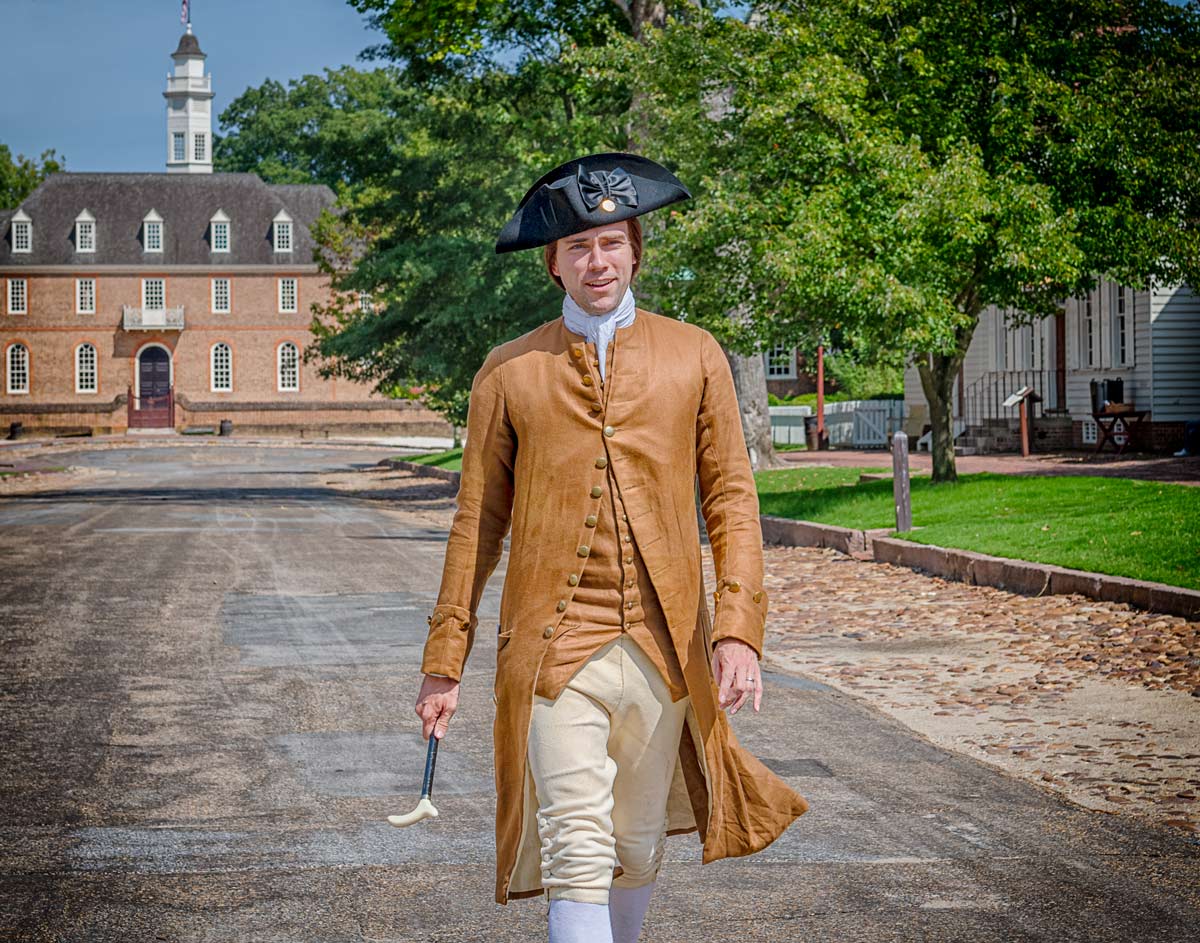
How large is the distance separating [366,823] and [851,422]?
119ft

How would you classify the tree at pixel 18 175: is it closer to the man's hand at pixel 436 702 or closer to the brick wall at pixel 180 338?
the brick wall at pixel 180 338

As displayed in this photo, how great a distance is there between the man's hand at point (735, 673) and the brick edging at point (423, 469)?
91.0 ft

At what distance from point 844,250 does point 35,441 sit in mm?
55164

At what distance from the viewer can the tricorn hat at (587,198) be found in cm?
345

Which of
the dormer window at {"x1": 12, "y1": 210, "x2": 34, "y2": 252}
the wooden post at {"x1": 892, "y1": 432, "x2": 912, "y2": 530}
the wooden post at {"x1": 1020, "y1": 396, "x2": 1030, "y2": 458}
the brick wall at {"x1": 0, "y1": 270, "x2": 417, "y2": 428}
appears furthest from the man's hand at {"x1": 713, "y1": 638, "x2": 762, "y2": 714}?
the dormer window at {"x1": 12, "y1": 210, "x2": 34, "y2": 252}

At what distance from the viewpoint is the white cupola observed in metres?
94.4

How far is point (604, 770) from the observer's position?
332 cm

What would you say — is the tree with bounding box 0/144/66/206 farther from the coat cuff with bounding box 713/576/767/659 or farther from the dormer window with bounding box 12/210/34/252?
the coat cuff with bounding box 713/576/767/659

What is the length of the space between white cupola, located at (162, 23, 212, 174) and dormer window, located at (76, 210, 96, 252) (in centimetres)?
1545

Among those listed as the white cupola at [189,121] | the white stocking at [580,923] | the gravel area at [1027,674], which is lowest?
the gravel area at [1027,674]

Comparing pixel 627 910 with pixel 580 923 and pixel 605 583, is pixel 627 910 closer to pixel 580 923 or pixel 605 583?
pixel 580 923

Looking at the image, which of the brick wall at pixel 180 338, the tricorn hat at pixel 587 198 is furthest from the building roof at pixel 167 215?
the tricorn hat at pixel 587 198

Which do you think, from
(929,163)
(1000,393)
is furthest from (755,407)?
(929,163)

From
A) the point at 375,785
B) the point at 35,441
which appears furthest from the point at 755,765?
the point at 35,441
